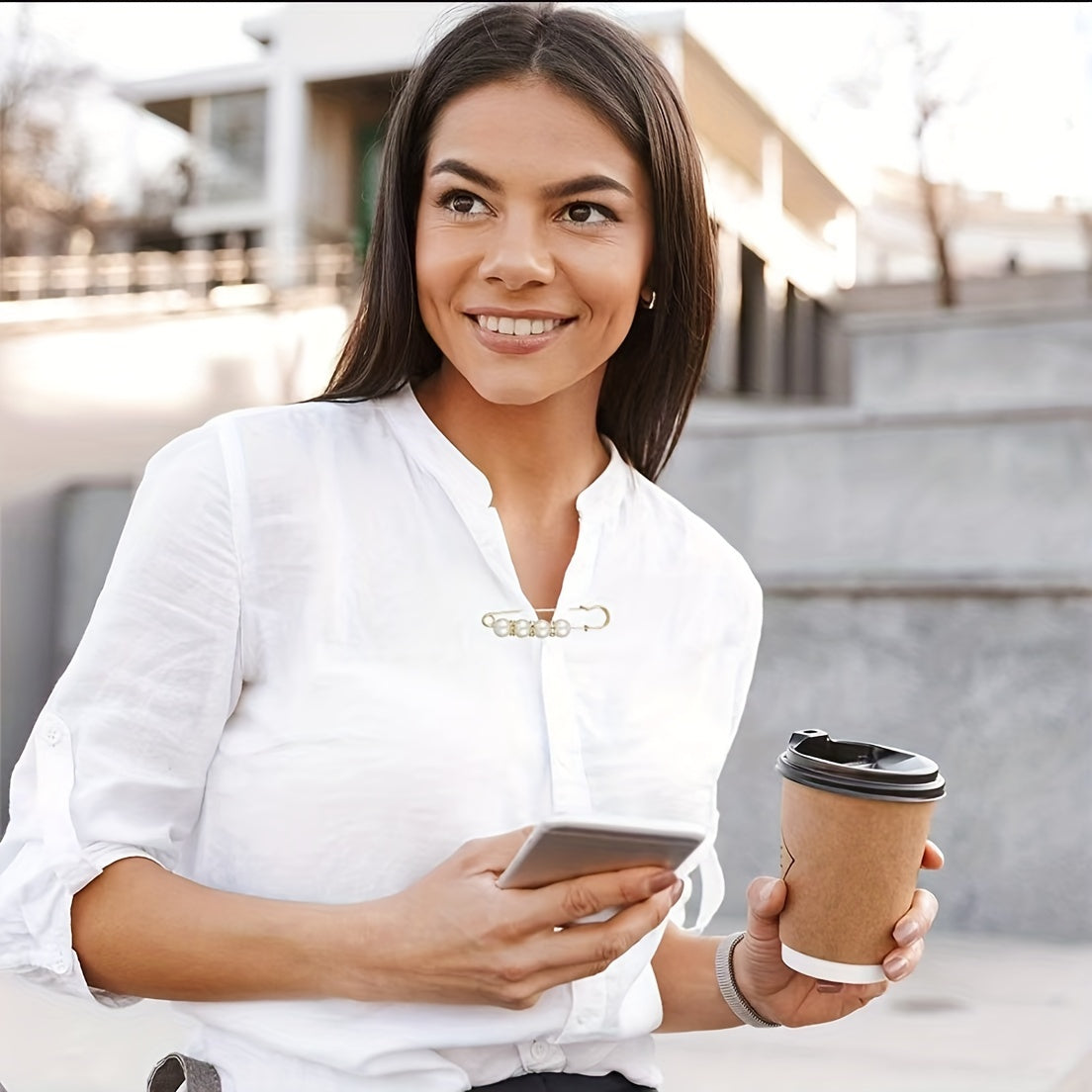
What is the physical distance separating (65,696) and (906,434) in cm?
443

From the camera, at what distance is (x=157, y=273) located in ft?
42.8

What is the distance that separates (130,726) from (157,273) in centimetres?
1255

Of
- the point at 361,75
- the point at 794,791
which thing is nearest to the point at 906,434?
the point at 794,791

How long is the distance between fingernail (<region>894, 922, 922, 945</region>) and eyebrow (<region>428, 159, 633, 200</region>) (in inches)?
29.9

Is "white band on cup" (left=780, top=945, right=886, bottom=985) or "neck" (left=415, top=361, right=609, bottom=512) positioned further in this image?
"neck" (left=415, top=361, right=609, bottom=512)

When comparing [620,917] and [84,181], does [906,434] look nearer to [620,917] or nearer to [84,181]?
[620,917]

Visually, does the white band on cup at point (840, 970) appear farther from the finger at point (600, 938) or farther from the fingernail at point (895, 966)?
the finger at point (600, 938)

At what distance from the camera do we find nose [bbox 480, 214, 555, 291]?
1363mm

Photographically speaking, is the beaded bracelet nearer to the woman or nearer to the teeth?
the woman

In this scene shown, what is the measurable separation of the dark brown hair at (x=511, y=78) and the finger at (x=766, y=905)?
2.09 feet

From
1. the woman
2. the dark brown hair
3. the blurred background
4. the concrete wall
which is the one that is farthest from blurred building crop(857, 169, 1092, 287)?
the woman

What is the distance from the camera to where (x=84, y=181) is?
544 inches

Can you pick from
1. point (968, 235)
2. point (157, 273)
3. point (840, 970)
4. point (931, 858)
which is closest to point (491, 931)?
point (840, 970)

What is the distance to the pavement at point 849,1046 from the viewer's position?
10.2 feet
